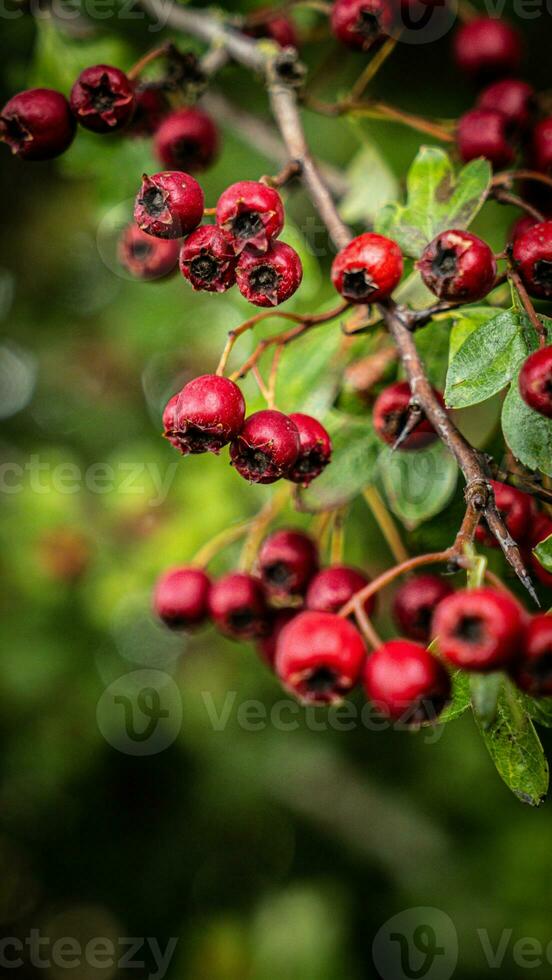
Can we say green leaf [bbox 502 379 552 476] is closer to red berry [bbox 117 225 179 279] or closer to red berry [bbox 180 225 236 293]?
red berry [bbox 180 225 236 293]

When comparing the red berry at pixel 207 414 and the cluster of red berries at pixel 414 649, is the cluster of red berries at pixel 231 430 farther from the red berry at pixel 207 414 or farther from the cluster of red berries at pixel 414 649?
the cluster of red berries at pixel 414 649

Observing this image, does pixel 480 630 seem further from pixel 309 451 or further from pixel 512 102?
pixel 512 102

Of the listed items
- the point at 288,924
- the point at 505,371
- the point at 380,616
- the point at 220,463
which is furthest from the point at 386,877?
the point at 505,371

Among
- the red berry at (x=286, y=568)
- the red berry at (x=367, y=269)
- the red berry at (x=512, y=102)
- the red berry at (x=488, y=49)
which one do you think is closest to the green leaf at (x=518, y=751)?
the red berry at (x=286, y=568)

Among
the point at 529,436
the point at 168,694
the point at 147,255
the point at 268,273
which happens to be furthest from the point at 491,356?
the point at 168,694

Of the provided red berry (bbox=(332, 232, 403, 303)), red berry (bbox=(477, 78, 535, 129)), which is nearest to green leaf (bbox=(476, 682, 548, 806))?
red berry (bbox=(332, 232, 403, 303))

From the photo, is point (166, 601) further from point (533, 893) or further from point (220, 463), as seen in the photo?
point (533, 893)
